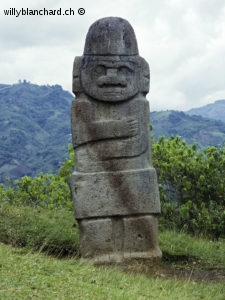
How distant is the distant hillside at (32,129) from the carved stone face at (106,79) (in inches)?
3120

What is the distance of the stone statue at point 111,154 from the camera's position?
862cm

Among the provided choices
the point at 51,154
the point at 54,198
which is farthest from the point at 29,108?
the point at 54,198

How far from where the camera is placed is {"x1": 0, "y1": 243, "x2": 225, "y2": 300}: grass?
19.1 ft

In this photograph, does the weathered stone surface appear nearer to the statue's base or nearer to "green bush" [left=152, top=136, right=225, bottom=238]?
the statue's base

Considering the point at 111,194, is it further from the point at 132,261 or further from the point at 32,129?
the point at 32,129

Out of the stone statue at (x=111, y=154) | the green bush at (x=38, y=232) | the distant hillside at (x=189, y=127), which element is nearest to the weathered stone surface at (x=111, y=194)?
the stone statue at (x=111, y=154)

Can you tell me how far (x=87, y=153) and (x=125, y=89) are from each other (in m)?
1.18

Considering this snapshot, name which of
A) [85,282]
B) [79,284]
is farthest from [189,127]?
[79,284]

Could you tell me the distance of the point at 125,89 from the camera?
8672mm

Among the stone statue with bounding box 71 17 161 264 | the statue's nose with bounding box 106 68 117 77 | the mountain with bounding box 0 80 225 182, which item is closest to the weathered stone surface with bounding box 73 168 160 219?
the stone statue with bounding box 71 17 161 264

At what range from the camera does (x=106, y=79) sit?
28.2 ft

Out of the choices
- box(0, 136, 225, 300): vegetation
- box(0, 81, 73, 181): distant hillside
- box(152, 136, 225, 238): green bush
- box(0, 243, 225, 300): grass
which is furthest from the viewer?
box(0, 81, 73, 181): distant hillside

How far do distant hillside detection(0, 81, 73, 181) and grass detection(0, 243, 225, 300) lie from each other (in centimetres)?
8016

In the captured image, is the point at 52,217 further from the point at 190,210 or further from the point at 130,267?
the point at 190,210
